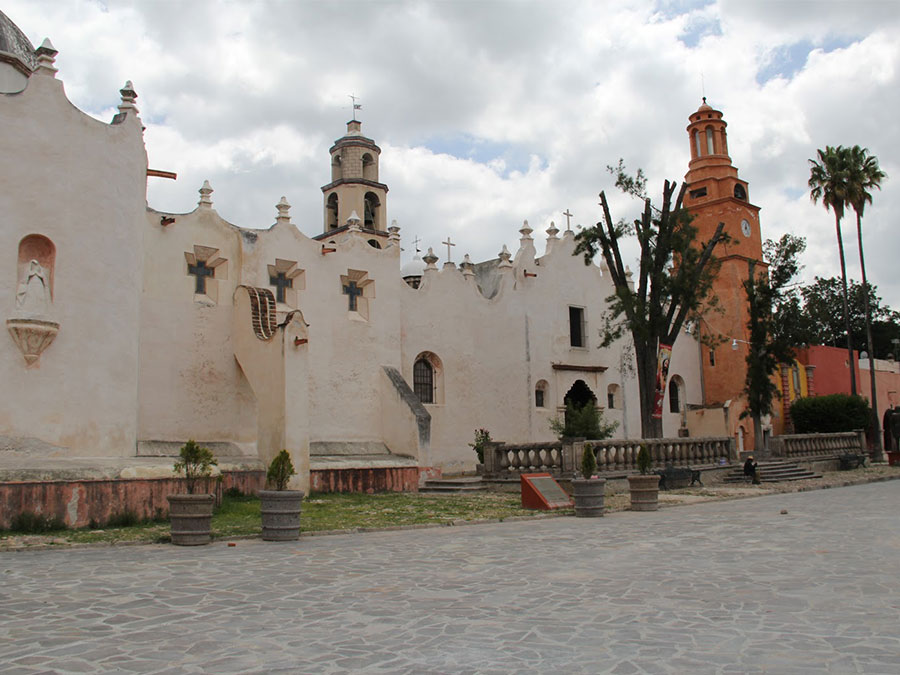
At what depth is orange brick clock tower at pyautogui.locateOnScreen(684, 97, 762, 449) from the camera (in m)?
34.3

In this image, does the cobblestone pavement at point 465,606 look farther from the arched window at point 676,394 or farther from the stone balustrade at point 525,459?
the arched window at point 676,394

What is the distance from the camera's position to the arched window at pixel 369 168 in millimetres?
39688

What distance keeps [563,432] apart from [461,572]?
60.1 feet

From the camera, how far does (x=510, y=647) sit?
5.06 meters

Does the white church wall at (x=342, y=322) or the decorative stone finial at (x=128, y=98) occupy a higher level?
the decorative stone finial at (x=128, y=98)

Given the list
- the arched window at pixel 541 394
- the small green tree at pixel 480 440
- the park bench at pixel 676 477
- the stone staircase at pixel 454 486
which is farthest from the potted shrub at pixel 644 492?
the arched window at pixel 541 394

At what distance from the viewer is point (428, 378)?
2603 centimetres

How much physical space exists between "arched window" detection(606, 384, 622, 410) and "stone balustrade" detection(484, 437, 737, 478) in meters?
6.94

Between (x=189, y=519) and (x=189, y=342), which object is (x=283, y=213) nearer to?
(x=189, y=342)

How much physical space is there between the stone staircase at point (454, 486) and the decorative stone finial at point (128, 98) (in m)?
12.3

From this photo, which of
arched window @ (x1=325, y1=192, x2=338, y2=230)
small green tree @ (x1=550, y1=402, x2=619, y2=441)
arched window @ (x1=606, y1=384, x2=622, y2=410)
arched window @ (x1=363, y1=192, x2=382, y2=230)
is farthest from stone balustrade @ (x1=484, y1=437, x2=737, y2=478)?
arched window @ (x1=325, y1=192, x2=338, y2=230)

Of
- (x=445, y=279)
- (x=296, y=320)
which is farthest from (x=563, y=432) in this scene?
(x=296, y=320)

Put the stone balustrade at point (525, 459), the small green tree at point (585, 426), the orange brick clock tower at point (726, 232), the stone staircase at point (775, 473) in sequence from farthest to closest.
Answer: the orange brick clock tower at point (726, 232) → the small green tree at point (585, 426) → the stone staircase at point (775, 473) → the stone balustrade at point (525, 459)

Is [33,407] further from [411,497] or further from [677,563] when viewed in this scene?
[677,563]
